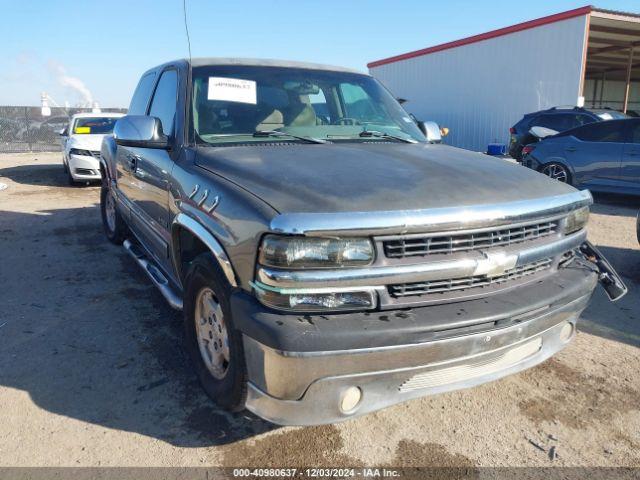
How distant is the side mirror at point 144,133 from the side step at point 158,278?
3.18 feet

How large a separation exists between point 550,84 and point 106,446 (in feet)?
60.3

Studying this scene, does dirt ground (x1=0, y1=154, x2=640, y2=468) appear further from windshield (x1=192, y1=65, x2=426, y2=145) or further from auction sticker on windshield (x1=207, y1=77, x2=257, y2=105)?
→ auction sticker on windshield (x1=207, y1=77, x2=257, y2=105)

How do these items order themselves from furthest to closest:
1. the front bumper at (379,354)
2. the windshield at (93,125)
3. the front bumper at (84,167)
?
the windshield at (93,125) < the front bumper at (84,167) < the front bumper at (379,354)

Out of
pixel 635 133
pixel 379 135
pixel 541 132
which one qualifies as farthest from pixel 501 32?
pixel 379 135

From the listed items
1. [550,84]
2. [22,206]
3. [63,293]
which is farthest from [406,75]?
[63,293]

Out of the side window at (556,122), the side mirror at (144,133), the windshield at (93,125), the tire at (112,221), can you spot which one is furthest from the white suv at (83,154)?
the side window at (556,122)

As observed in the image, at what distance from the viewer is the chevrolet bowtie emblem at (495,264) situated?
7.62 ft

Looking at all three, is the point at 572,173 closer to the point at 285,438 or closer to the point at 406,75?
the point at 285,438

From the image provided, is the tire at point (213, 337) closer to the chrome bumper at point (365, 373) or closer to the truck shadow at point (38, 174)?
the chrome bumper at point (365, 373)

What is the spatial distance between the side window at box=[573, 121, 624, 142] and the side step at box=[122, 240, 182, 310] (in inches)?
323

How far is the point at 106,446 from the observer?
2580mm

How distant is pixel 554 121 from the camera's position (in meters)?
12.5

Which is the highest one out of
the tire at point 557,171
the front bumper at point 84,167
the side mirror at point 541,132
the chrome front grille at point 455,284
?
the chrome front grille at point 455,284

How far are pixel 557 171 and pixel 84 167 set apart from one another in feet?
31.4
